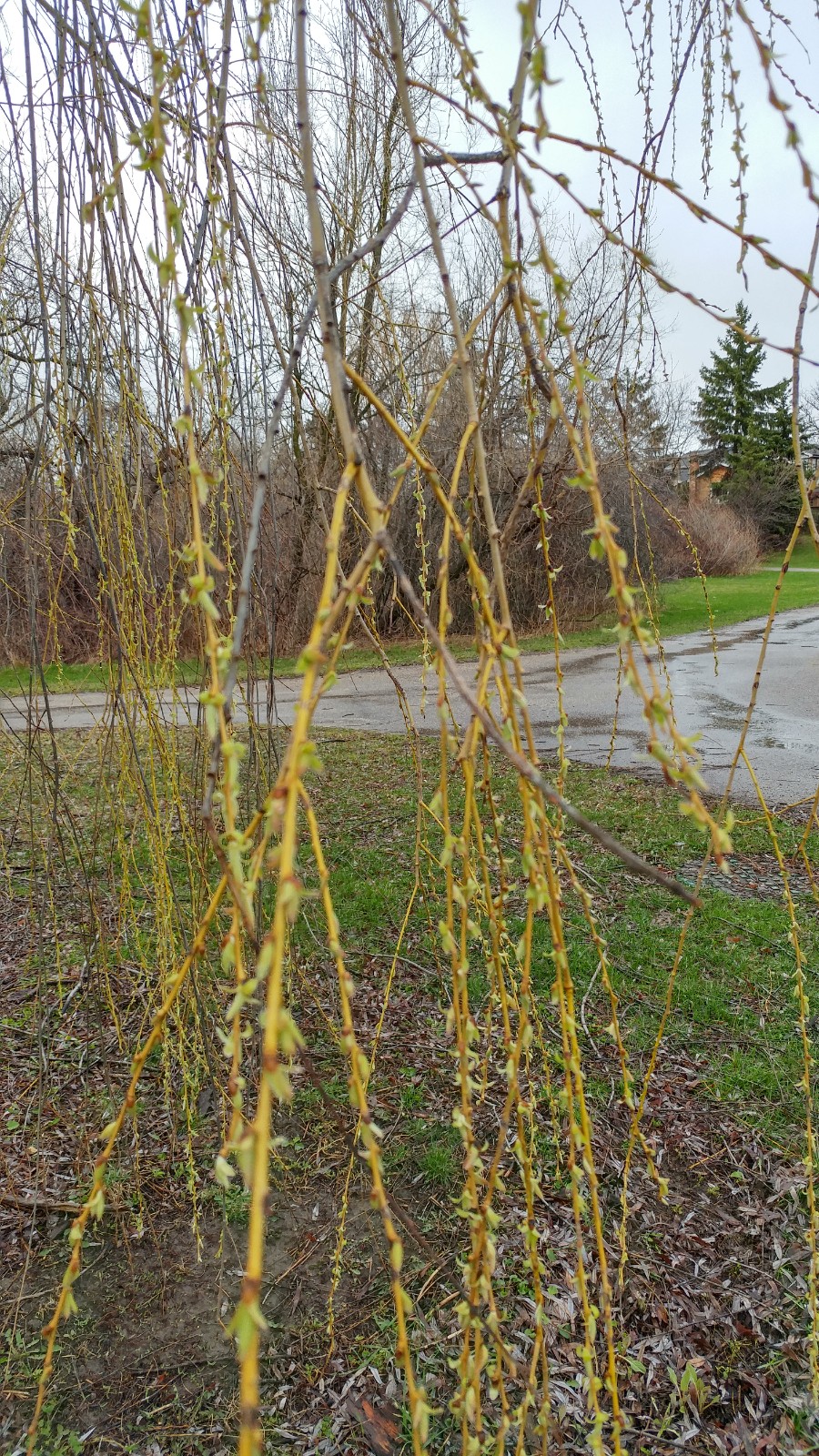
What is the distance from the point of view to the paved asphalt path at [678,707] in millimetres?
5730

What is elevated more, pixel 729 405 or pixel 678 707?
pixel 729 405

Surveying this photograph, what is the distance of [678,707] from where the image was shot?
7.46 m

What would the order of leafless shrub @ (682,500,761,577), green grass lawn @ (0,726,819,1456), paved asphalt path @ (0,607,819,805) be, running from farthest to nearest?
1. leafless shrub @ (682,500,761,577)
2. paved asphalt path @ (0,607,819,805)
3. green grass lawn @ (0,726,819,1456)

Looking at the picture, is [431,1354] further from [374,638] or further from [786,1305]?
[374,638]

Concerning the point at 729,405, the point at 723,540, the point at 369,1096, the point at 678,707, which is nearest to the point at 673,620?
the point at 678,707

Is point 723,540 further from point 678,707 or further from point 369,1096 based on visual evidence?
point 369,1096

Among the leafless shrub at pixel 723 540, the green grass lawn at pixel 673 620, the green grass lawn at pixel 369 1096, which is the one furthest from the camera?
the leafless shrub at pixel 723 540

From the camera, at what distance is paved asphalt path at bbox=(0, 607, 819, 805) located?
226 inches

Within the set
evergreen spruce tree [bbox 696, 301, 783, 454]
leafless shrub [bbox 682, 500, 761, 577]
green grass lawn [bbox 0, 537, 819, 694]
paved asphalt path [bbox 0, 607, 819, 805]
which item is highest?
evergreen spruce tree [bbox 696, 301, 783, 454]

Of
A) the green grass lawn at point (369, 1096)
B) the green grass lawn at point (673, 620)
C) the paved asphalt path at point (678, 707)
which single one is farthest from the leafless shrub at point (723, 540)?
the green grass lawn at point (369, 1096)

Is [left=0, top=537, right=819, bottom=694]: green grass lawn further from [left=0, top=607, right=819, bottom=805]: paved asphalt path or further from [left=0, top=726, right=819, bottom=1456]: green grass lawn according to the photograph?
[left=0, top=726, right=819, bottom=1456]: green grass lawn

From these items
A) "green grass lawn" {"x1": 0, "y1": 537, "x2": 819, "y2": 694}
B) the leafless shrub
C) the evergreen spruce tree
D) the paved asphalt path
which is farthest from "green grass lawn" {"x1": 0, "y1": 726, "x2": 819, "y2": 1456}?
the evergreen spruce tree

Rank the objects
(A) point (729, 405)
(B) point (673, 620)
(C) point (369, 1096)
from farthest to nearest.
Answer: (A) point (729, 405) → (B) point (673, 620) → (C) point (369, 1096)

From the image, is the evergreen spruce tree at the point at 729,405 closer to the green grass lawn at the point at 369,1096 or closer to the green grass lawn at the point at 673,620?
the green grass lawn at the point at 673,620
